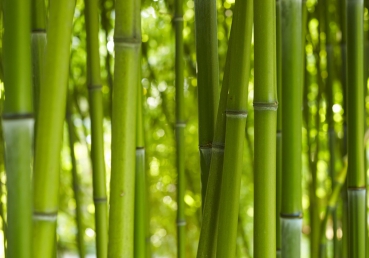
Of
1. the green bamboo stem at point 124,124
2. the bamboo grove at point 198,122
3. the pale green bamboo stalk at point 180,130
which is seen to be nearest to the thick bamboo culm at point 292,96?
the bamboo grove at point 198,122

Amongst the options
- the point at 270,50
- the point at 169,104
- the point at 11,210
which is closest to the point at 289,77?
the point at 270,50

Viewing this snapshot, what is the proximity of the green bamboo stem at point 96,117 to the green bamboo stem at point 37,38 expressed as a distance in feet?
0.17

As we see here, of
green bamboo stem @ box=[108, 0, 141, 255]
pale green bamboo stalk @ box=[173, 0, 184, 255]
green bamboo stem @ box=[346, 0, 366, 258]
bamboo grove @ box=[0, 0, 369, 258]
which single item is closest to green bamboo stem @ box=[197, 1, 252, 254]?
bamboo grove @ box=[0, 0, 369, 258]

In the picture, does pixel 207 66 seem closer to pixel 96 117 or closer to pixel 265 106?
pixel 265 106

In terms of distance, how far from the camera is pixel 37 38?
1.69 ft

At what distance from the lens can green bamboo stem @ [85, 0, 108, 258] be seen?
1.95 feet

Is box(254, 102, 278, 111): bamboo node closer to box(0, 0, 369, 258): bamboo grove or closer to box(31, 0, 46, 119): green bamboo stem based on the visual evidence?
box(0, 0, 369, 258): bamboo grove

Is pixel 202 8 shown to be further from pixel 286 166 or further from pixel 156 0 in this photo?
pixel 156 0

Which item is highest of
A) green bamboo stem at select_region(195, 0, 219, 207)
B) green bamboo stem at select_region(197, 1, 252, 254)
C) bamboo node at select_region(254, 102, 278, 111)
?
green bamboo stem at select_region(195, 0, 219, 207)

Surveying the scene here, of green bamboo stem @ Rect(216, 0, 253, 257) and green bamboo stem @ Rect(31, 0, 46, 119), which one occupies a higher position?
green bamboo stem @ Rect(31, 0, 46, 119)

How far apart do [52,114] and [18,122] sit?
0.11ft

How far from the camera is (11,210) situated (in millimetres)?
386

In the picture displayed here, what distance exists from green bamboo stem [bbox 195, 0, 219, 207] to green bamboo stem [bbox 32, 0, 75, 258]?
18cm

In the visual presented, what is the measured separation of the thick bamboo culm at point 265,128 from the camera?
43 cm
